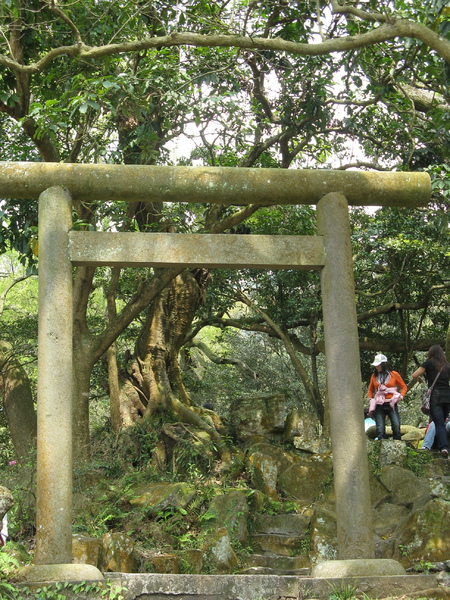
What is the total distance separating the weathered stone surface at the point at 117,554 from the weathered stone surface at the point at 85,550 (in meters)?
0.16

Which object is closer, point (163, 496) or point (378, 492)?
point (163, 496)

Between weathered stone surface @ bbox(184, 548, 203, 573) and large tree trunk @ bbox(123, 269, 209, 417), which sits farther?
large tree trunk @ bbox(123, 269, 209, 417)

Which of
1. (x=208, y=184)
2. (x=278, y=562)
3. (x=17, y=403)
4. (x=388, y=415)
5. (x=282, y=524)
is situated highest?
(x=208, y=184)

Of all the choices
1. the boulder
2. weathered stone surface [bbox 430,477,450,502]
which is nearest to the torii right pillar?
the boulder

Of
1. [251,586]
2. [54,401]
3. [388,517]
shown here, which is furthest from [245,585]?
[388,517]

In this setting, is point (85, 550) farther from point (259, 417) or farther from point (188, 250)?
point (259, 417)

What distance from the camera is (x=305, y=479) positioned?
34.4 feet

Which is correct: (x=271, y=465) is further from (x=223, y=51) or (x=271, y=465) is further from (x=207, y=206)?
(x=223, y=51)

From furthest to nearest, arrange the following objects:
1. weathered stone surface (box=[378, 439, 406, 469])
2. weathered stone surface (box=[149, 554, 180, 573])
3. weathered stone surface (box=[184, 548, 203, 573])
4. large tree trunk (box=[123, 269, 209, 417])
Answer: large tree trunk (box=[123, 269, 209, 417]) < weathered stone surface (box=[378, 439, 406, 469]) < weathered stone surface (box=[184, 548, 203, 573]) < weathered stone surface (box=[149, 554, 180, 573])

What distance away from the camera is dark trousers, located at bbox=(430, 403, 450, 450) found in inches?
384

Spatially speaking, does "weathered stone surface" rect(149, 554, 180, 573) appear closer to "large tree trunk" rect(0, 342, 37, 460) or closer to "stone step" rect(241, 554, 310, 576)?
"stone step" rect(241, 554, 310, 576)

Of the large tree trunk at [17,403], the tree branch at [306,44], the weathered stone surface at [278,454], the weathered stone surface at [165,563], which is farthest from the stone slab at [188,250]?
the large tree trunk at [17,403]

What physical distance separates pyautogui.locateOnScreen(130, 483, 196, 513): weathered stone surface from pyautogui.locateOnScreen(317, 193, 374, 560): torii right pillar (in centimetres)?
383

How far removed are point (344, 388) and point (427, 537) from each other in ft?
8.03
